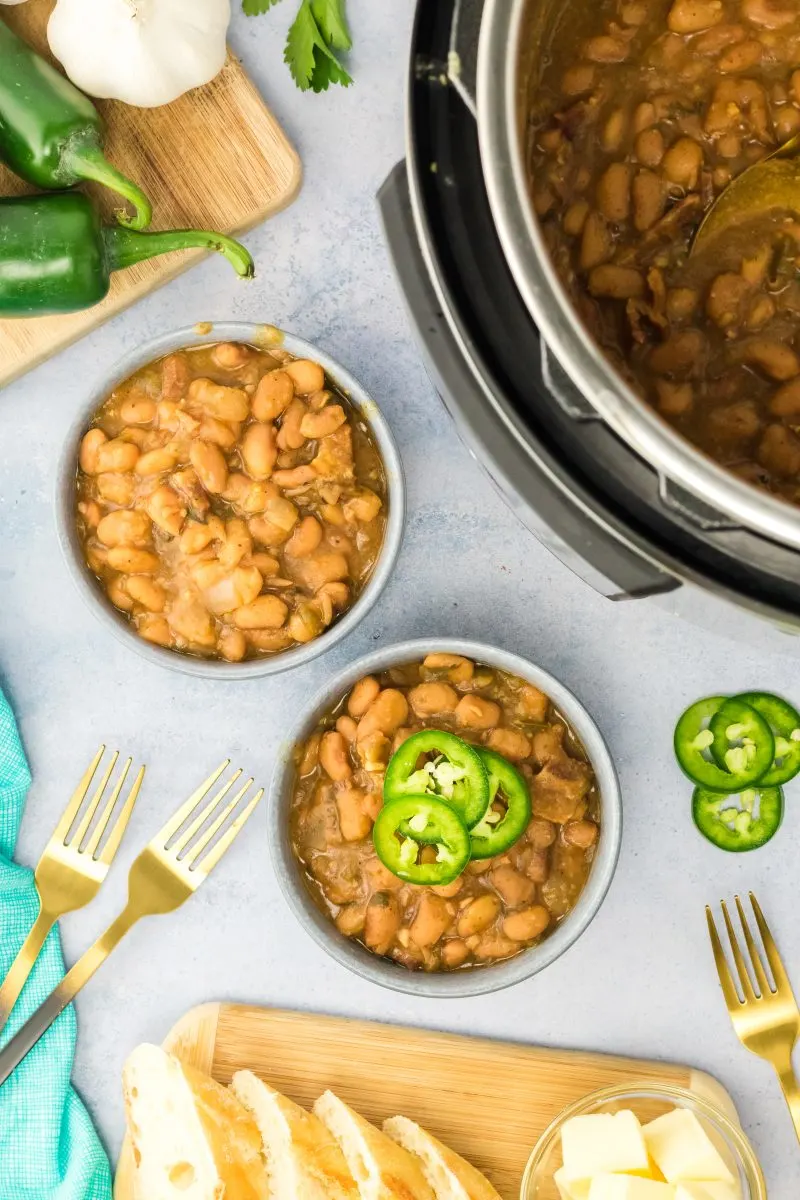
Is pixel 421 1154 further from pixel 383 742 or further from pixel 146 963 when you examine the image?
pixel 383 742

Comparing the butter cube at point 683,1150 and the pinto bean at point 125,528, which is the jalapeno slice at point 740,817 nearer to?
the butter cube at point 683,1150

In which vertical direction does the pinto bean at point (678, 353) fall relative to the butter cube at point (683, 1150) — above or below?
above

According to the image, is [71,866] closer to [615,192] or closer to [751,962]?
[751,962]

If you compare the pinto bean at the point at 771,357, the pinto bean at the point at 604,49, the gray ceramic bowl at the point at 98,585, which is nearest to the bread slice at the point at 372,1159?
the gray ceramic bowl at the point at 98,585

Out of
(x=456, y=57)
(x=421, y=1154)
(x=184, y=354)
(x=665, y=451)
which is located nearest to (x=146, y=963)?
(x=421, y=1154)

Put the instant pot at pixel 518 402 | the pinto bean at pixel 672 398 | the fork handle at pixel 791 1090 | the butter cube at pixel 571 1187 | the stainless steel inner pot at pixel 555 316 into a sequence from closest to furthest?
the stainless steel inner pot at pixel 555 316
the instant pot at pixel 518 402
the pinto bean at pixel 672 398
the butter cube at pixel 571 1187
the fork handle at pixel 791 1090
